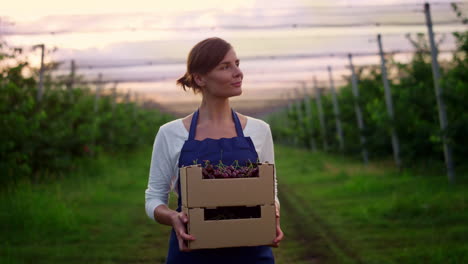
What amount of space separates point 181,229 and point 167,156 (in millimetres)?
402

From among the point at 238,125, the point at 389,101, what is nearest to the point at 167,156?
the point at 238,125

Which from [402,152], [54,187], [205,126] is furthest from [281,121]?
[205,126]

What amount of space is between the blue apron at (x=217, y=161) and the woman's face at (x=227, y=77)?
200 mm

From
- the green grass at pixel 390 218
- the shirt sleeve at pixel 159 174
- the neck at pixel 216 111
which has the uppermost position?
the neck at pixel 216 111

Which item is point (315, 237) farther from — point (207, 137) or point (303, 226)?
point (207, 137)

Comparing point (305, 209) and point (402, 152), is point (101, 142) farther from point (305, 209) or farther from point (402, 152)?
point (305, 209)

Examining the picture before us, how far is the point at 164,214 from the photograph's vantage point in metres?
2.47

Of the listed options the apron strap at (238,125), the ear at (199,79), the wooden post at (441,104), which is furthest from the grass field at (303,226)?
the ear at (199,79)

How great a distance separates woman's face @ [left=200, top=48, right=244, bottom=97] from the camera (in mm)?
2605

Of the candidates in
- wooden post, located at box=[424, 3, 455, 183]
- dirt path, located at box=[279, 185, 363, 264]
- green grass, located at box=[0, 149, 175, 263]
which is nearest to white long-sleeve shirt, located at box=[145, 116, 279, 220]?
dirt path, located at box=[279, 185, 363, 264]

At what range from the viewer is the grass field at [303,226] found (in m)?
7.05

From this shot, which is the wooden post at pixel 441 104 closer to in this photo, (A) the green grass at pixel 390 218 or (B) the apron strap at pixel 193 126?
(A) the green grass at pixel 390 218

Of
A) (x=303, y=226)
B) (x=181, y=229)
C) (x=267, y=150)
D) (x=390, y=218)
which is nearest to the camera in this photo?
(x=181, y=229)

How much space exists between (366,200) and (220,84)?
9.43 metres
